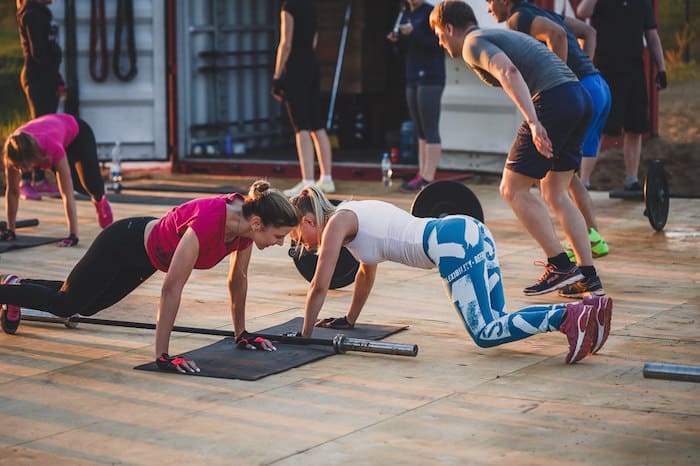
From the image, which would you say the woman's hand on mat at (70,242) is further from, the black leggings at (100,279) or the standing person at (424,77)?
the standing person at (424,77)

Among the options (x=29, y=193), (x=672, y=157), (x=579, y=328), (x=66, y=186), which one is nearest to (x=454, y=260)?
(x=579, y=328)

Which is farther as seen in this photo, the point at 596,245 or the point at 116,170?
the point at 116,170

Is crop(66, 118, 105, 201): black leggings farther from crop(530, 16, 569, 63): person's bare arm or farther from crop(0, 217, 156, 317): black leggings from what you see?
crop(530, 16, 569, 63): person's bare arm

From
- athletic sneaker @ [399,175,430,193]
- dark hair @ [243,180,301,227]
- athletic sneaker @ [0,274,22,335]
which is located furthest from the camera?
athletic sneaker @ [399,175,430,193]

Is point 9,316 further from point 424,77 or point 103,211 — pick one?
point 424,77

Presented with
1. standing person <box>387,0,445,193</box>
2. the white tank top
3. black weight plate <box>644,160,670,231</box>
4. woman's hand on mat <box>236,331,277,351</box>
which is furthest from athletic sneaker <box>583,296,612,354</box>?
standing person <box>387,0,445,193</box>

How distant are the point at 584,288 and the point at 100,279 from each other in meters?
2.58

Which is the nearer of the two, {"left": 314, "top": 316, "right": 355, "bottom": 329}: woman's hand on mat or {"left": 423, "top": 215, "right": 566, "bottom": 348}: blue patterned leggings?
{"left": 423, "top": 215, "right": 566, "bottom": 348}: blue patterned leggings

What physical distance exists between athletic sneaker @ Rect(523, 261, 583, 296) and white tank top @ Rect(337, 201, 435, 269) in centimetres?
132

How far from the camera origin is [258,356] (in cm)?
549

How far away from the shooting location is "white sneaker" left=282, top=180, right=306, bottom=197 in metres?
10.5

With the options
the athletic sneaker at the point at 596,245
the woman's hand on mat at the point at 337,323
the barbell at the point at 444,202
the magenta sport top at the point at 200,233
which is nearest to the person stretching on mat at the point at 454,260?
the magenta sport top at the point at 200,233

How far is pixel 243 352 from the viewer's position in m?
5.57

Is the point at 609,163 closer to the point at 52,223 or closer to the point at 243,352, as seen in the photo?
the point at 52,223
